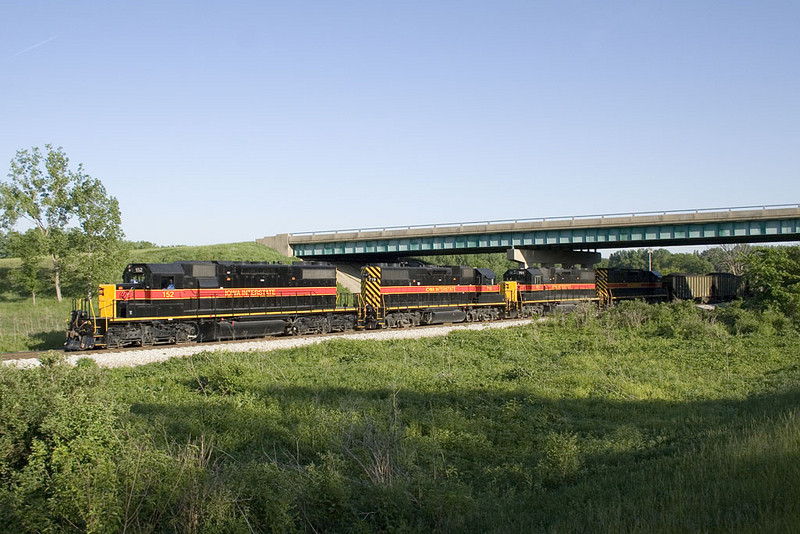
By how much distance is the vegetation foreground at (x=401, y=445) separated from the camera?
6555mm

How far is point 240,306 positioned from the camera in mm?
25266

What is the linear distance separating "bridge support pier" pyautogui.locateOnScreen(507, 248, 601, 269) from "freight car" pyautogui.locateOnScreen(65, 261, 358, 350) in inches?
1080

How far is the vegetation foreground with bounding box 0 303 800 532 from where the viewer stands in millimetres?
6555

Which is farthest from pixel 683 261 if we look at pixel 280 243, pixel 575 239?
pixel 280 243

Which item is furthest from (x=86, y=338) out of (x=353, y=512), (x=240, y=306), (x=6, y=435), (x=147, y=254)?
(x=147, y=254)

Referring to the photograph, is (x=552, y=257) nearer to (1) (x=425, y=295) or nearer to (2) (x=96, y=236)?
(1) (x=425, y=295)

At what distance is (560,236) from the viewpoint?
51.0 metres

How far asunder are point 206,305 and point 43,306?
68.0 ft

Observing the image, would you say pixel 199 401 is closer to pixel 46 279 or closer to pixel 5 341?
pixel 5 341

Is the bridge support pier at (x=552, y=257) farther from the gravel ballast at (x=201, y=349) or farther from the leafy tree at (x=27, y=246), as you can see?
the leafy tree at (x=27, y=246)

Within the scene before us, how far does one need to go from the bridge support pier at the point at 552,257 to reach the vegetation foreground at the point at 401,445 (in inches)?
1262

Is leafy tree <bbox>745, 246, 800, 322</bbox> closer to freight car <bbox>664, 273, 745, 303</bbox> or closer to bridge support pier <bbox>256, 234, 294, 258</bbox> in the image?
freight car <bbox>664, 273, 745, 303</bbox>

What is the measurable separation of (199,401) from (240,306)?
1218 cm

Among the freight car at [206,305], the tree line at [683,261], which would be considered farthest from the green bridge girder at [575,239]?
the tree line at [683,261]
